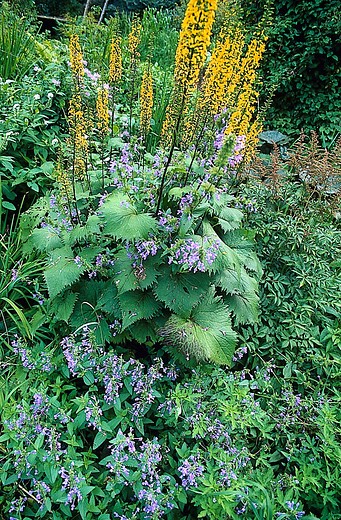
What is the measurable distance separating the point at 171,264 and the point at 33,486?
1.11m

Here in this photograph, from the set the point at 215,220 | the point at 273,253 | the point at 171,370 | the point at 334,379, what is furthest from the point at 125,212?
the point at 334,379

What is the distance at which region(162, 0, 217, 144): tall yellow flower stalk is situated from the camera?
1.66 m

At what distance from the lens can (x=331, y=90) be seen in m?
5.64

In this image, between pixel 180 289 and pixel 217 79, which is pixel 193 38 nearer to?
pixel 217 79

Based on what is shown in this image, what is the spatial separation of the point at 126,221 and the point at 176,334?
21.8 inches

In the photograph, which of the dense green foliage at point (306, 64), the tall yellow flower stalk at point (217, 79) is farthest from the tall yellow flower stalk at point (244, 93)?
the dense green foliage at point (306, 64)

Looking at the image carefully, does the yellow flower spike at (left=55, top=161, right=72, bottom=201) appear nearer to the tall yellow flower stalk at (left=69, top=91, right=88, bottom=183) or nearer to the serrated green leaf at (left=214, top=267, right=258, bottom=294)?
the tall yellow flower stalk at (left=69, top=91, right=88, bottom=183)

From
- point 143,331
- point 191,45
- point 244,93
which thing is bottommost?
point 143,331

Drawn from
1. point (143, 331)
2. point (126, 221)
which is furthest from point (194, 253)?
point (143, 331)

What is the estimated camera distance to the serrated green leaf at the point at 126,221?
1.94 meters

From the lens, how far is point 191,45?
1.73 meters

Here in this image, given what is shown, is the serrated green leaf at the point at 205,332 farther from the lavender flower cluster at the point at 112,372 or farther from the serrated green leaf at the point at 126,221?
the serrated green leaf at the point at 126,221

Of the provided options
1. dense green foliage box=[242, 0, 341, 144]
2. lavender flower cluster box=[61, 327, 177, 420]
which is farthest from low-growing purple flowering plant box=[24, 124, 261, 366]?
dense green foliage box=[242, 0, 341, 144]

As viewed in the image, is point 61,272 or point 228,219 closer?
point 61,272
